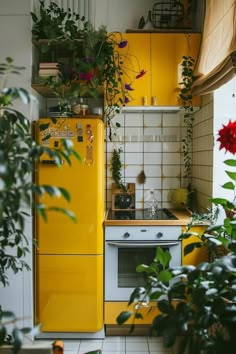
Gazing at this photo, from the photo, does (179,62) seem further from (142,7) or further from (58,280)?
(58,280)

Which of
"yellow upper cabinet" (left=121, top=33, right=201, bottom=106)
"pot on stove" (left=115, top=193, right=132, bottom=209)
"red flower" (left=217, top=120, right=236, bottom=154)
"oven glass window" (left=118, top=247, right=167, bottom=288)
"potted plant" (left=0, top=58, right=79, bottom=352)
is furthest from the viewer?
"pot on stove" (left=115, top=193, right=132, bottom=209)

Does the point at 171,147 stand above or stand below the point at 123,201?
above

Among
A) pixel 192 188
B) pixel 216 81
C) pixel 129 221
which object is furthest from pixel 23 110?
pixel 192 188

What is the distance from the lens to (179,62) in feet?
10.2

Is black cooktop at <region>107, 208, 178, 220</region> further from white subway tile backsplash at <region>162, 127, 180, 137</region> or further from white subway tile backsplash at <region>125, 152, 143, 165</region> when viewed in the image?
white subway tile backsplash at <region>162, 127, 180, 137</region>

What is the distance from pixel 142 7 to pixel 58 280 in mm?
2356

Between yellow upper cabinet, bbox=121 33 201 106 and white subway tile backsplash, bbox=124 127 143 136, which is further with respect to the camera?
white subway tile backsplash, bbox=124 127 143 136

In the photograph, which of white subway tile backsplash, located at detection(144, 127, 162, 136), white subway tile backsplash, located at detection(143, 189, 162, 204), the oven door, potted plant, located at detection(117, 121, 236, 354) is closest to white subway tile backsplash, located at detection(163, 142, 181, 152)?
white subway tile backsplash, located at detection(144, 127, 162, 136)

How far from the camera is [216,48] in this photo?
2.64m

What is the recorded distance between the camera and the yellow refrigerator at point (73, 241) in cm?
286

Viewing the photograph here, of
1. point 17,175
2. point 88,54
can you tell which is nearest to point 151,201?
point 88,54

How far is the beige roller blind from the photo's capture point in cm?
230

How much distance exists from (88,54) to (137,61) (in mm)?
442

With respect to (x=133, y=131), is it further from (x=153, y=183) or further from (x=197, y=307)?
(x=197, y=307)
